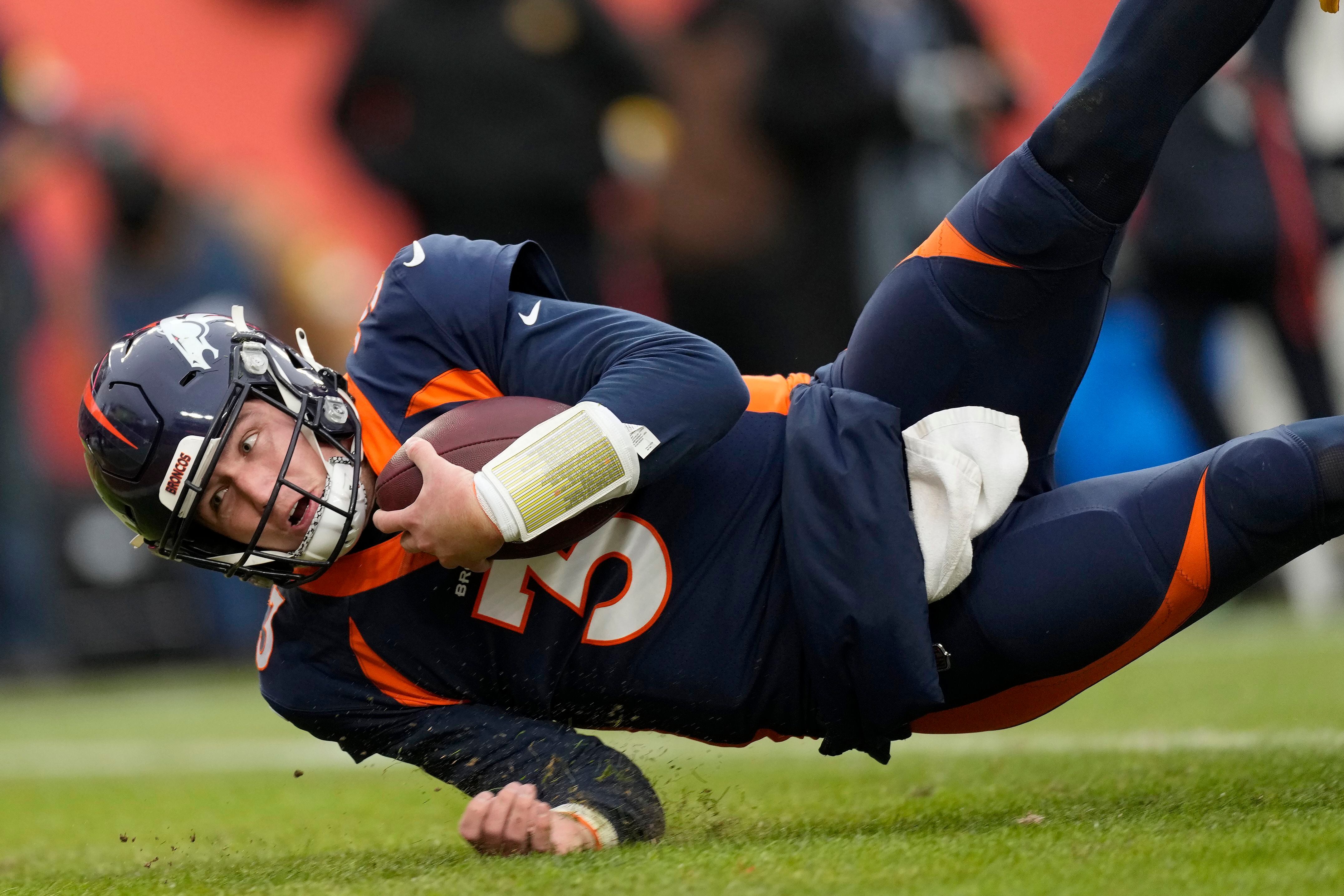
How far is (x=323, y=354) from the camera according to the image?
8.58 meters

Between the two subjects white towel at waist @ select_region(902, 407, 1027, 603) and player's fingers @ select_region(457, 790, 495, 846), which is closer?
player's fingers @ select_region(457, 790, 495, 846)

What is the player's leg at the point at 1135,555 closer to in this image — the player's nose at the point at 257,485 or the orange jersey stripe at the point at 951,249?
the orange jersey stripe at the point at 951,249

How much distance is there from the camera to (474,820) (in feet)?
8.05

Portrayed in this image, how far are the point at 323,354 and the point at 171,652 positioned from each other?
6.00 feet

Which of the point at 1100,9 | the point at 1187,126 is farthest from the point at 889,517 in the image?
the point at 1100,9

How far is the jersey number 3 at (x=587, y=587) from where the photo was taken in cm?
263

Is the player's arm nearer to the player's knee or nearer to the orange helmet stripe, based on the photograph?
the orange helmet stripe

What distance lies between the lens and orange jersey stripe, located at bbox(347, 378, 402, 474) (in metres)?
2.69

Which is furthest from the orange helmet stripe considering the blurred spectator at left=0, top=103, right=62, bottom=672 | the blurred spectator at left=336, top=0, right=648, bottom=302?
the blurred spectator at left=0, top=103, right=62, bottom=672

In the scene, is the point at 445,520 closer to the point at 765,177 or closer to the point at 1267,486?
the point at 1267,486

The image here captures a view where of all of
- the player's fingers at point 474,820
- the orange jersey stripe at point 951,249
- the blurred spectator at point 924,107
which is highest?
the blurred spectator at point 924,107

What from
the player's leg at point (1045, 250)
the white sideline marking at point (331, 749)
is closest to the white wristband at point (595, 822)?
the player's leg at point (1045, 250)

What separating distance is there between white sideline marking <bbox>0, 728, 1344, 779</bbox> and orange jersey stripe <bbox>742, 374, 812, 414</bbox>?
4.83 feet

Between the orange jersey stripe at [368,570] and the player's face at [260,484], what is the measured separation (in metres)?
0.14
